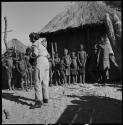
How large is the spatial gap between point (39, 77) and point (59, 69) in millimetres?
5706

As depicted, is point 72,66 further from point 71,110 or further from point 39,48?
point 71,110

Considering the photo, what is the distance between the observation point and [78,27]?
53.6 ft

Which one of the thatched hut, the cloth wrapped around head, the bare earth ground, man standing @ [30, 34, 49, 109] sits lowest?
the bare earth ground

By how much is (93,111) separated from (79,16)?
999cm

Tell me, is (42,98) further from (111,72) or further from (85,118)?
(111,72)

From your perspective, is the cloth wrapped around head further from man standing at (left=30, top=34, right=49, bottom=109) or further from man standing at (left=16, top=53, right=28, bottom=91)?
man standing at (left=16, top=53, right=28, bottom=91)

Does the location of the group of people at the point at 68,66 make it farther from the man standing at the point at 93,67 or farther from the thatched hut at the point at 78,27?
the thatched hut at the point at 78,27

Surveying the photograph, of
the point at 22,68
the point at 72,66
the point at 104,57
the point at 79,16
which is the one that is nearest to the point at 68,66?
the point at 72,66

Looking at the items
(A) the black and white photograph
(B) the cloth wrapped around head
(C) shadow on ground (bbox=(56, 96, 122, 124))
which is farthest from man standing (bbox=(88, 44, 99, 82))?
(B) the cloth wrapped around head

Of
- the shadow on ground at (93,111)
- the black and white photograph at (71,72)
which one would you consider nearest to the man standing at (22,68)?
the black and white photograph at (71,72)

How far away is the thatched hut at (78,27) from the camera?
52.8ft

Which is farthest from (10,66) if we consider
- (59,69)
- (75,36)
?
(75,36)

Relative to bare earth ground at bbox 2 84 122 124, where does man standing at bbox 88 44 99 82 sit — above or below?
above

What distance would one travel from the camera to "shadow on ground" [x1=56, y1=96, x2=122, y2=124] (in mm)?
7137
